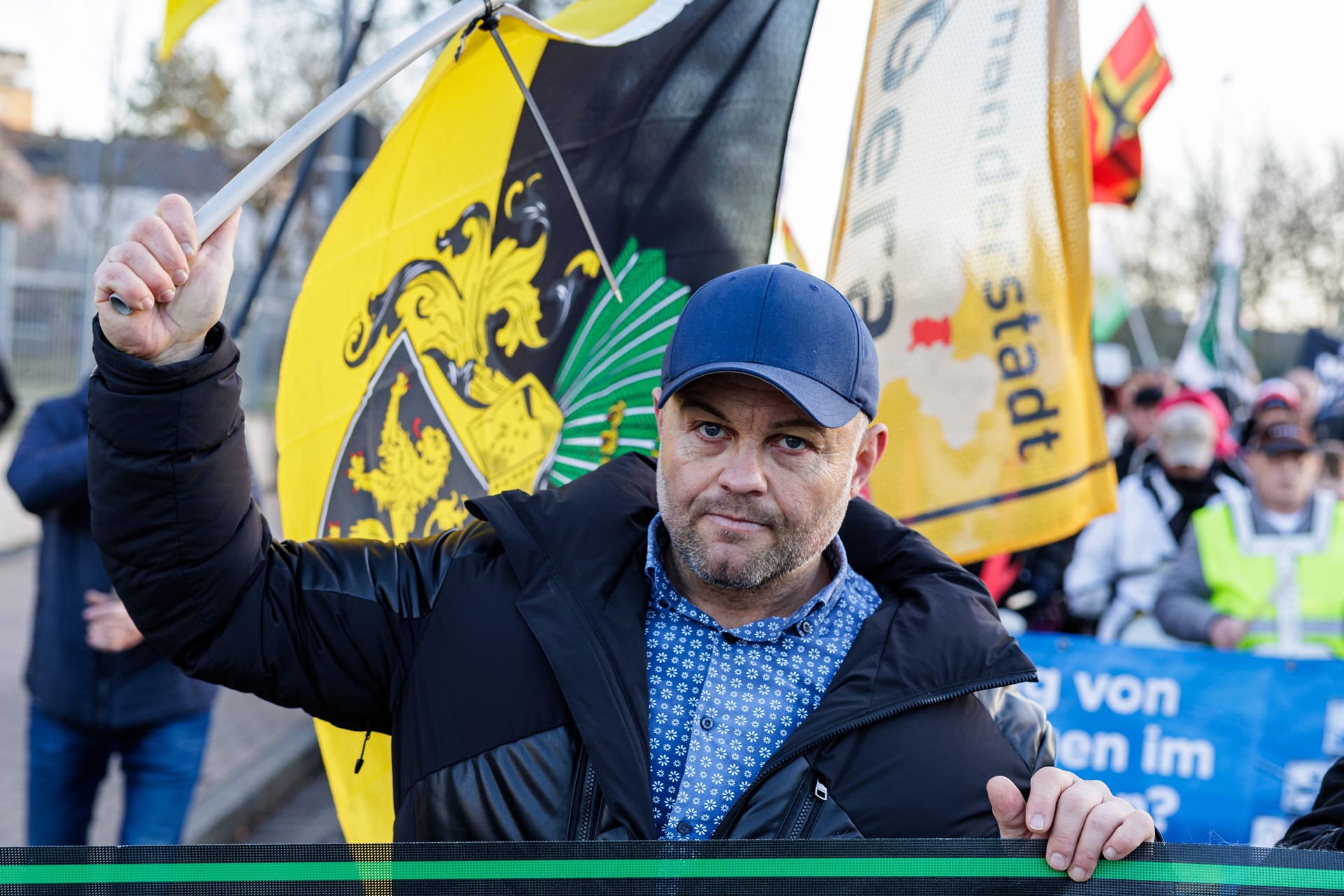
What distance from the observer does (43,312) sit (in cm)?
1249

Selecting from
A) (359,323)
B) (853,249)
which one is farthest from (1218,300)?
(359,323)

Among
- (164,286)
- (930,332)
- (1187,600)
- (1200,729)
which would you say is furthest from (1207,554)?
(164,286)

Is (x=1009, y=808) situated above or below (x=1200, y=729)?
above

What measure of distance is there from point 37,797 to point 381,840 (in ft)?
5.76

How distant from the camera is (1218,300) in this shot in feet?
41.9

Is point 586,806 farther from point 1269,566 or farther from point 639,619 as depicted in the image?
point 1269,566

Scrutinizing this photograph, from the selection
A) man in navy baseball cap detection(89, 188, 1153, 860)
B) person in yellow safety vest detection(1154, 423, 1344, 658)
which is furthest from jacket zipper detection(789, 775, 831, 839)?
person in yellow safety vest detection(1154, 423, 1344, 658)

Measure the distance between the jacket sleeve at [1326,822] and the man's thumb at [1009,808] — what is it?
0.48 metres

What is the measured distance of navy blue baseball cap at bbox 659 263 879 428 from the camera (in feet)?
6.73

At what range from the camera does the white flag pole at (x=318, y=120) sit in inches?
71.0

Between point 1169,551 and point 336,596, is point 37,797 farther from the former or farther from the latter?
point 1169,551

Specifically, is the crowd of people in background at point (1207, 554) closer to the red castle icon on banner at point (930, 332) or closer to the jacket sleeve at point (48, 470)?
the red castle icon on banner at point (930, 332)

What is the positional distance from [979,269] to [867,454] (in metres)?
1.46

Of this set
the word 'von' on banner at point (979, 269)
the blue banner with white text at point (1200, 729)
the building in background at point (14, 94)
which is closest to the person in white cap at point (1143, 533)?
the blue banner with white text at point (1200, 729)
